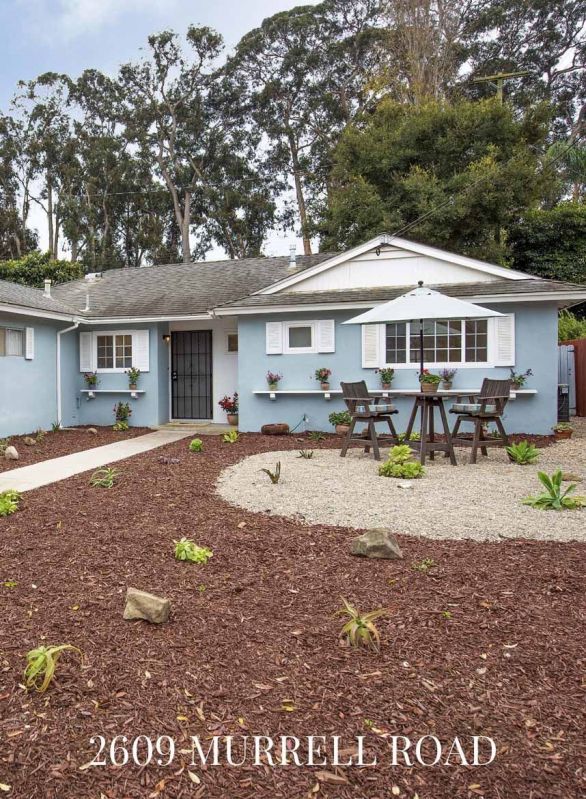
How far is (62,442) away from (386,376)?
5.85 m

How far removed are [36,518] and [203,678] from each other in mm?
2893

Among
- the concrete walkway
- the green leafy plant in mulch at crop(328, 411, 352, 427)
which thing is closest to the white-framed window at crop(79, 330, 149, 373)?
the concrete walkway

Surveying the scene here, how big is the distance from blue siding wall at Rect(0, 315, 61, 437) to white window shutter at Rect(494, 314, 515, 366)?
870 centimetres

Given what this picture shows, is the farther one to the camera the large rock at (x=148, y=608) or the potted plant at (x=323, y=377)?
the potted plant at (x=323, y=377)

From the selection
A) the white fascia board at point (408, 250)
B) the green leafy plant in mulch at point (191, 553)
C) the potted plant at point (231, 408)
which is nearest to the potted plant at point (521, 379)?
the white fascia board at point (408, 250)

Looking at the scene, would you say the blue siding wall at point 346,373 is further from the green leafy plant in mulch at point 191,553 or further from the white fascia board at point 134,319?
the green leafy plant in mulch at point 191,553

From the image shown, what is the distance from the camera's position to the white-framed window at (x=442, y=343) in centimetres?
952

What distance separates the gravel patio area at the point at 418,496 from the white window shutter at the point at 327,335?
3216mm

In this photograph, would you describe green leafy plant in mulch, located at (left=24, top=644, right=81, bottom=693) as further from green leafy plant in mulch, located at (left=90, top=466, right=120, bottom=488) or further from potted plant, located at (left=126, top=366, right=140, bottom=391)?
potted plant, located at (left=126, top=366, right=140, bottom=391)

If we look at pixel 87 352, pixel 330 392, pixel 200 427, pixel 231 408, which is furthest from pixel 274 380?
pixel 87 352

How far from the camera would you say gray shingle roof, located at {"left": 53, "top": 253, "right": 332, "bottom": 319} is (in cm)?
1170

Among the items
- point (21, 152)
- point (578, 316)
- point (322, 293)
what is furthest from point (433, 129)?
point (21, 152)

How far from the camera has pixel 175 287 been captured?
1323 cm

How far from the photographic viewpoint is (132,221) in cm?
2838
